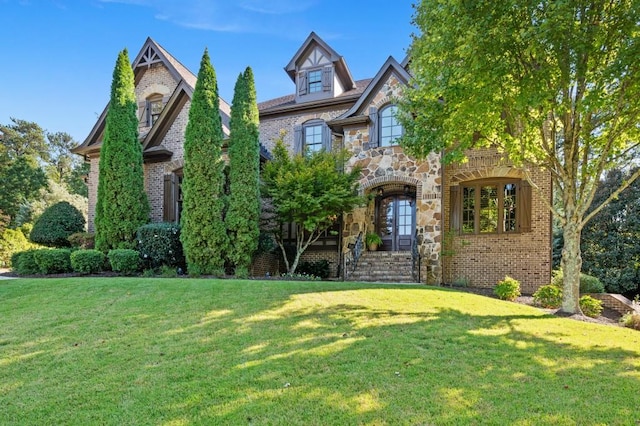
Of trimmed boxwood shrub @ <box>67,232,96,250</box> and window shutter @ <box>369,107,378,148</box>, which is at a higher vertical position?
window shutter @ <box>369,107,378,148</box>

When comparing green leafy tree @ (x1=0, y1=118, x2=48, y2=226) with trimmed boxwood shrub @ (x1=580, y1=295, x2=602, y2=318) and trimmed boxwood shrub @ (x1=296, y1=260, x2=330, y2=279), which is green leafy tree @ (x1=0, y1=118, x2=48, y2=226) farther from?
trimmed boxwood shrub @ (x1=580, y1=295, x2=602, y2=318)

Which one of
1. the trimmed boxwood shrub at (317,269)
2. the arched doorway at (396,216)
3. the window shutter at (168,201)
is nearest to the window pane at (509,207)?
the arched doorway at (396,216)

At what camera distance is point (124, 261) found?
11836mm

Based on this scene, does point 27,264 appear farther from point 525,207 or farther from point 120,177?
point 525,207

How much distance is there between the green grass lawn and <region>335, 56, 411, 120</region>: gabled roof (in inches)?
331

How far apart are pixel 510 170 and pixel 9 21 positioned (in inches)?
651

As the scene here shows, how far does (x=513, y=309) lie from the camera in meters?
7.89

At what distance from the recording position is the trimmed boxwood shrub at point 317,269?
1430 cm

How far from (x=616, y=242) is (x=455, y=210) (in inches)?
275

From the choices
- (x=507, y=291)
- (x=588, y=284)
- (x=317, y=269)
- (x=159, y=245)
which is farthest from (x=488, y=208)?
(x=159, y=245)

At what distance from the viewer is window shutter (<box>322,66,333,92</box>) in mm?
16344

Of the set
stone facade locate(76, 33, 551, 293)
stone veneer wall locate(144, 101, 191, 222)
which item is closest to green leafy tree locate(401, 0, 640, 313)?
stone facade locate(76, 33, 551, 293)

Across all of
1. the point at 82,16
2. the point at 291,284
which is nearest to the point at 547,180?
the point at 291,284

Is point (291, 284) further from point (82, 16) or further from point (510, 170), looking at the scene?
point (82, 16)
